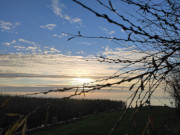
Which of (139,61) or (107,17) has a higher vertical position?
(107,17)

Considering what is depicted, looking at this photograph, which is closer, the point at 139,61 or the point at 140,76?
the point at 140,76

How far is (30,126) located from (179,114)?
46.2 feet

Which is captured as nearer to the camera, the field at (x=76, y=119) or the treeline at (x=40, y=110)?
the field at (x=76, y=119)

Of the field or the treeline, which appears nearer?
the field

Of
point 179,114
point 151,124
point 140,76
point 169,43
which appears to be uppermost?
point 169,43

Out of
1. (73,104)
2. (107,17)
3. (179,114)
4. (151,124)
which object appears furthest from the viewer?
(73,104)

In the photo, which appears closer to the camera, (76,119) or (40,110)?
(40,110)

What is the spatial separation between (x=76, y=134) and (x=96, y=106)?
18189mm

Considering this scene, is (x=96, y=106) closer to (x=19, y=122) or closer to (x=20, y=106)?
(x=20, y=106)

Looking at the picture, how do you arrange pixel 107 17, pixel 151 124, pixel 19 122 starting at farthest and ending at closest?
1. pixel 107 17
2. pixel 151 124
3. pixel 19 122

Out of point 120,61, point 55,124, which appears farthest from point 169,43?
point 55,124

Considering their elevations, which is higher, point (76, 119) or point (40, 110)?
point (40, 110)

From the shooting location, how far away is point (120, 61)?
189cm

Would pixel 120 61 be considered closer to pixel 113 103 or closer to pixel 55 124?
pixel 55 124
